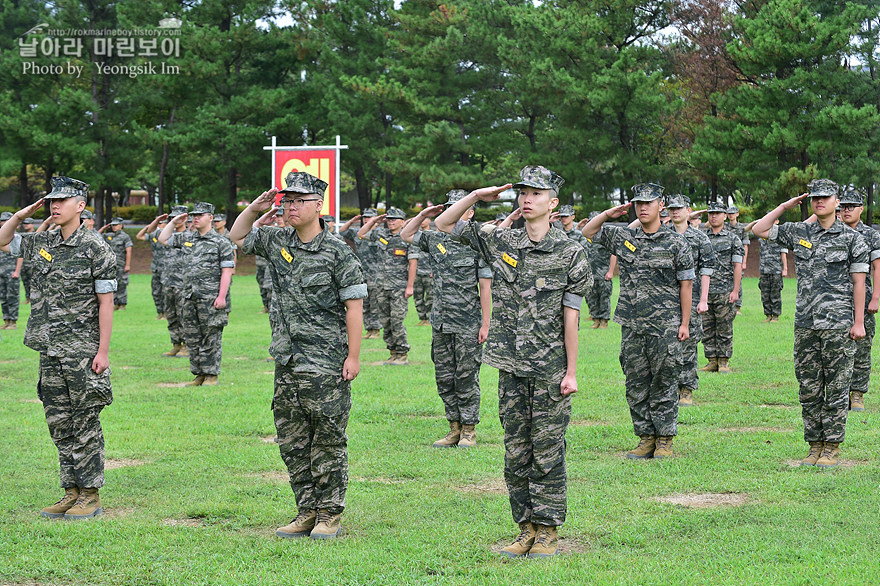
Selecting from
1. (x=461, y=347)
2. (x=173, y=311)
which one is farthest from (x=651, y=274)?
(x=173, y=311)

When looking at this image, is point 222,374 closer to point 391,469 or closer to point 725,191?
point 391,469

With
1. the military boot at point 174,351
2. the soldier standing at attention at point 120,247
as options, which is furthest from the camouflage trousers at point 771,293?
the soldier standing at attention at point 120,247

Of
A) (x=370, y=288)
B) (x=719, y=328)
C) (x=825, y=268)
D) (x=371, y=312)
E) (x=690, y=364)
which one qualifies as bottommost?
(x=371, y=312)

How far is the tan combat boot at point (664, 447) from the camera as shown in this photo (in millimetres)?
8742

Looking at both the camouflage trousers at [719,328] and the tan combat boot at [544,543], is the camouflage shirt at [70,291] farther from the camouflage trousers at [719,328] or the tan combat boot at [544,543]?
the camouflage trousers at [719,328]

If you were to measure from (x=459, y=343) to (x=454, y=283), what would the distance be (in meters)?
0.63

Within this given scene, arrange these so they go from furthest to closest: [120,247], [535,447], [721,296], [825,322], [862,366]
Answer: [120,247] < [721,296] < [862,366] < [825,322] < [535,447]

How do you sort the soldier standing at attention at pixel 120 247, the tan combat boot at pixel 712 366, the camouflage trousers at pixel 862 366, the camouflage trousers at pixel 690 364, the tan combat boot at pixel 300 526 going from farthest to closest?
the soldier standing at attention at pixel 120 247
the tan combat boot at pixel 712 366
the camouflage trousers at pixel 690 364
the camouflage trousers at pixel 862 366
the tan combat boot at pixel 300 526

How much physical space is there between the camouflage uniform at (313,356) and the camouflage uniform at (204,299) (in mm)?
6419

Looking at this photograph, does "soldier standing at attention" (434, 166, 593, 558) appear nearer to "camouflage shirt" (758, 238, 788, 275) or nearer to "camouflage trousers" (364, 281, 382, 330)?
"camouflage trousers" (364, 281, 382, 330)

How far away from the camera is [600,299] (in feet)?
64.2

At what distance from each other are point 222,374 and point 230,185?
31239 millimetres

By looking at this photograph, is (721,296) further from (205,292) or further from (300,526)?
(300,526)

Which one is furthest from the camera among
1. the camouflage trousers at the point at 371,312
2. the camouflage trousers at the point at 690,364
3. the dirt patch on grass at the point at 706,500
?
the camouflage trousers at the point at 371,312
